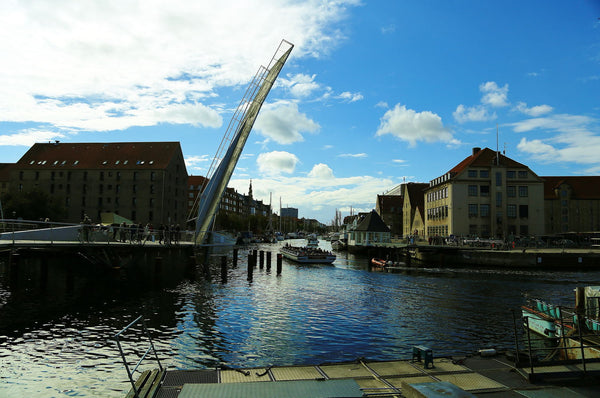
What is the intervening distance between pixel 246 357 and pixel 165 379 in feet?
18.3

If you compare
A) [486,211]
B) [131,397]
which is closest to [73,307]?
[131,397]

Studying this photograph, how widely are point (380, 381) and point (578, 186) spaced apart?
95676 millimetres

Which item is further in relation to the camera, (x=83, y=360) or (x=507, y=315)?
(x=507, y=315)

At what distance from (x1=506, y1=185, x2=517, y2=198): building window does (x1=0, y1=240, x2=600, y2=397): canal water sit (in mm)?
39597

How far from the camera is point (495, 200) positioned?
69.1m

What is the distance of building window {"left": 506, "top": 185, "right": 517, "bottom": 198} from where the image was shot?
6981 centimetres

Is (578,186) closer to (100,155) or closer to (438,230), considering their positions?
(438,230)

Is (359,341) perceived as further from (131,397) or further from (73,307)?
(73,307)

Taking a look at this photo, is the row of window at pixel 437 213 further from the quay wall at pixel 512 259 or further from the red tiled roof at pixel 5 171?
the red tiled roof at pixel 5 171

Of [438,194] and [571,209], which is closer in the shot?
[438,194]

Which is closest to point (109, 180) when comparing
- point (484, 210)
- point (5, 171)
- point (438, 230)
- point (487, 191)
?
point (5, 171)

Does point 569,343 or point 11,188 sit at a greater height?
point 11,188

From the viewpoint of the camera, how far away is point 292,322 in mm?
19312

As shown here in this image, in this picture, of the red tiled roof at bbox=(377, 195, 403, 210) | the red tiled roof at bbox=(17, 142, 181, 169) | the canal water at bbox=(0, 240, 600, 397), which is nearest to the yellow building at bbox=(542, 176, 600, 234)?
the red tiled roof at bbox=(377, 195, 403, 210)
